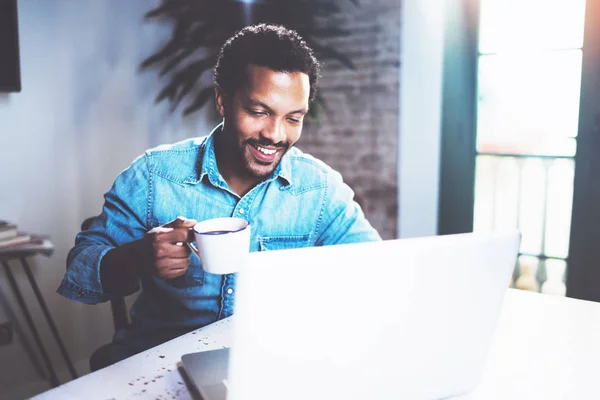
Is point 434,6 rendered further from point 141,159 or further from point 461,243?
point 461,243

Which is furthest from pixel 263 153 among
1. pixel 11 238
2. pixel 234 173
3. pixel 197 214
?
pixel 11 238

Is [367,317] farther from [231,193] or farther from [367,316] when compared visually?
[231,193]

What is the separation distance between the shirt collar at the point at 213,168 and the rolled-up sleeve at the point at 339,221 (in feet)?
0.44

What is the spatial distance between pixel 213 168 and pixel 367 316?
0.92 m

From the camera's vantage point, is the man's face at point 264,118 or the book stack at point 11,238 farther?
the book stack at point 11,238

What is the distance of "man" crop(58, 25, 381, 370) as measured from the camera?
150 centimetres

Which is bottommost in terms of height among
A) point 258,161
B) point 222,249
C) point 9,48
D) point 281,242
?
point 281,242

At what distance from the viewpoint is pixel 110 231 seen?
1.50 meters

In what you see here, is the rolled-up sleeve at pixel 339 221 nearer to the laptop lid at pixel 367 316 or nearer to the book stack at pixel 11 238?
the laptop lid at pixel 367 316

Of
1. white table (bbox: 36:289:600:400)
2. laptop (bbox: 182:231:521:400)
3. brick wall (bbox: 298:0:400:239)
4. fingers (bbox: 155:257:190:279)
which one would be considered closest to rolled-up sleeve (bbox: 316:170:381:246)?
white table (bbox: 36:289:600:400)

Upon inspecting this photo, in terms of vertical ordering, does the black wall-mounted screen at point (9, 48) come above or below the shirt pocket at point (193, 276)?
above

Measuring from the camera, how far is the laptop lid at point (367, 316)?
26.6 inches

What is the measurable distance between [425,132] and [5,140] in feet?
6.79

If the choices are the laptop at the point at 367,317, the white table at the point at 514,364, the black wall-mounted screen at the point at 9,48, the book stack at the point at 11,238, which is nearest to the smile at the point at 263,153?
the white table at the point at 514,364
